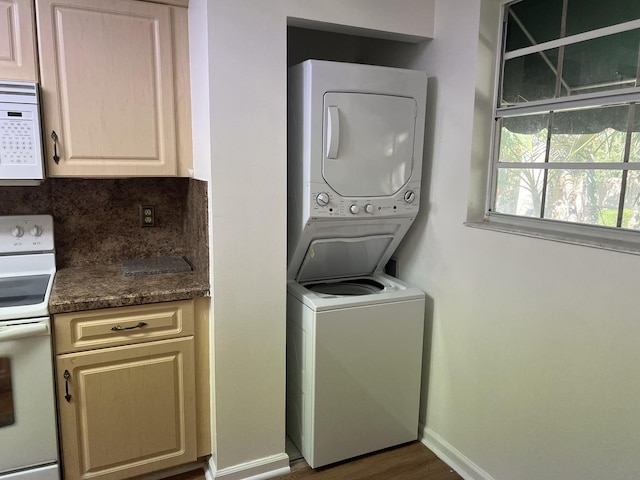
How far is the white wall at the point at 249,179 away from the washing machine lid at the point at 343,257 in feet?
0.79

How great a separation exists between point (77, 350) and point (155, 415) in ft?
1.39

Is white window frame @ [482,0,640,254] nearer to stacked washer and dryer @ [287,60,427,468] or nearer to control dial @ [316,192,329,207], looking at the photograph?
stacked washer and dryer @ [287,60,427,468]

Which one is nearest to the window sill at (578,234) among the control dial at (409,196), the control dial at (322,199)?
the control dial at (409,196)

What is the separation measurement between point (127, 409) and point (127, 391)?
78 mm

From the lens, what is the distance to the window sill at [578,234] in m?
1.48

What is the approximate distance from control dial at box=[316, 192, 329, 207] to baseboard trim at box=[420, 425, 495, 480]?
1.26 m

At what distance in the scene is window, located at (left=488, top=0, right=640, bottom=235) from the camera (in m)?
1.55

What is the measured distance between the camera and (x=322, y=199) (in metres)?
1.94

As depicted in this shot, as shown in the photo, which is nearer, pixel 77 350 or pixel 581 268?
pixel 581 268

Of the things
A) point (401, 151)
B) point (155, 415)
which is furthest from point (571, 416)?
point (155, 415)

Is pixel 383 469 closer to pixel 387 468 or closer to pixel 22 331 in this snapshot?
pixel 387 468

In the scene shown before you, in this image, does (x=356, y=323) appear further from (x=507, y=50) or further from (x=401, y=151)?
(x=507, y=50)

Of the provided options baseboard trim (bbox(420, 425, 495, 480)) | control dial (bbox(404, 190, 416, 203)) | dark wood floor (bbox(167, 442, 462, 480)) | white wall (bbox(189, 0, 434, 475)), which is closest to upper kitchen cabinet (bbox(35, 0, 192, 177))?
white wall (bbox(189, 0, 434, 475))

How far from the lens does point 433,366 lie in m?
2.27
